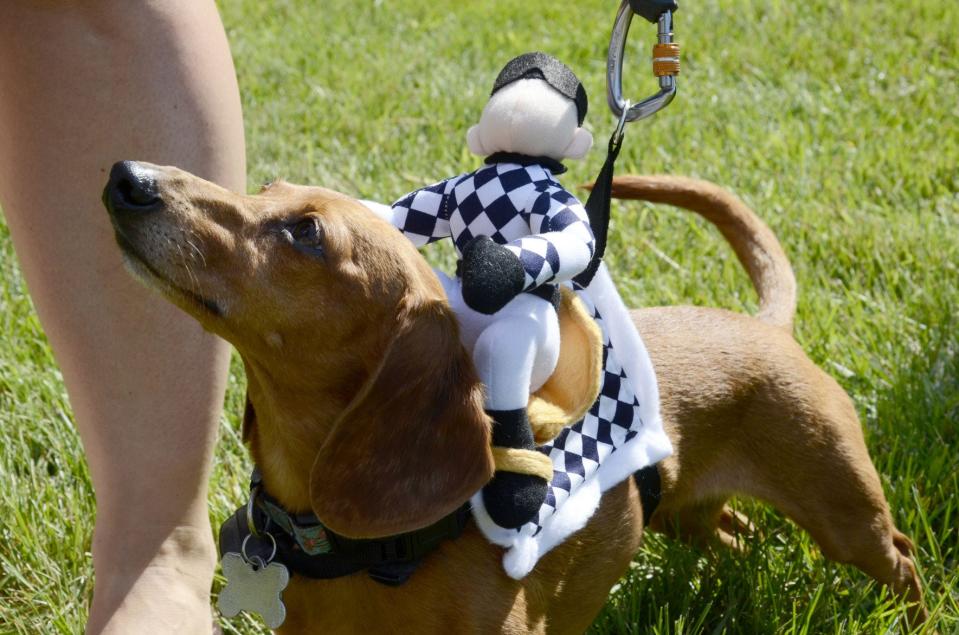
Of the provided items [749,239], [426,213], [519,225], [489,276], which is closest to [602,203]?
[519,225]

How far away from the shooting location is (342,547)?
1.97m

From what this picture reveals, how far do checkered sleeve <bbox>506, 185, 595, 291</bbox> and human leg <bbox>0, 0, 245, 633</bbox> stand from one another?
0.72m

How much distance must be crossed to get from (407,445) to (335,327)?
23 centimetres

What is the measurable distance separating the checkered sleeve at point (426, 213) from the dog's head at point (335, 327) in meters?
0.17

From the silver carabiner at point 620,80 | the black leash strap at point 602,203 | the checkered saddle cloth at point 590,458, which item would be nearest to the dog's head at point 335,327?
the checkered saddle cloth at point 590,458

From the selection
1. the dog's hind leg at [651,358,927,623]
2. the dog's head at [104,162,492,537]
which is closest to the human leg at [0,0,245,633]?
the dog's head at [104,162,492,537]

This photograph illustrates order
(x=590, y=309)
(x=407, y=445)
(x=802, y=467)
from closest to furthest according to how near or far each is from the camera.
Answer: (x=407, y=445) < (x=590, y=309) < (x=802, y=467)

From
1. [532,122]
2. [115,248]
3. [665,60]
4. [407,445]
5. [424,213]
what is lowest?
[407,445]

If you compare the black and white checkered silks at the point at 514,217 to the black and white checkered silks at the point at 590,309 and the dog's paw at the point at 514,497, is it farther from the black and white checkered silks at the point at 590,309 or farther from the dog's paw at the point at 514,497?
the dog's paw at the point at 514,497

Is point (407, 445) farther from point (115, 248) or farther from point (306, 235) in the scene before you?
point (115, 248)

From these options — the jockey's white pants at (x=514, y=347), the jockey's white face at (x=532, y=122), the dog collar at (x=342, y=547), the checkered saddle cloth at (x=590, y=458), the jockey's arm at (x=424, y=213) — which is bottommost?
the dog collar at (x=342, y=547)

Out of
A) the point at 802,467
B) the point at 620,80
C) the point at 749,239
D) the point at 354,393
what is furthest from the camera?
the point at 749,239

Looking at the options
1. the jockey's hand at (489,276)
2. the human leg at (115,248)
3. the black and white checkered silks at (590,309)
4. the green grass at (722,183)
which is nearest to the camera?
the jockey's hand at (489,276)

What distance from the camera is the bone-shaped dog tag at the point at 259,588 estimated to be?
78.5 inches
